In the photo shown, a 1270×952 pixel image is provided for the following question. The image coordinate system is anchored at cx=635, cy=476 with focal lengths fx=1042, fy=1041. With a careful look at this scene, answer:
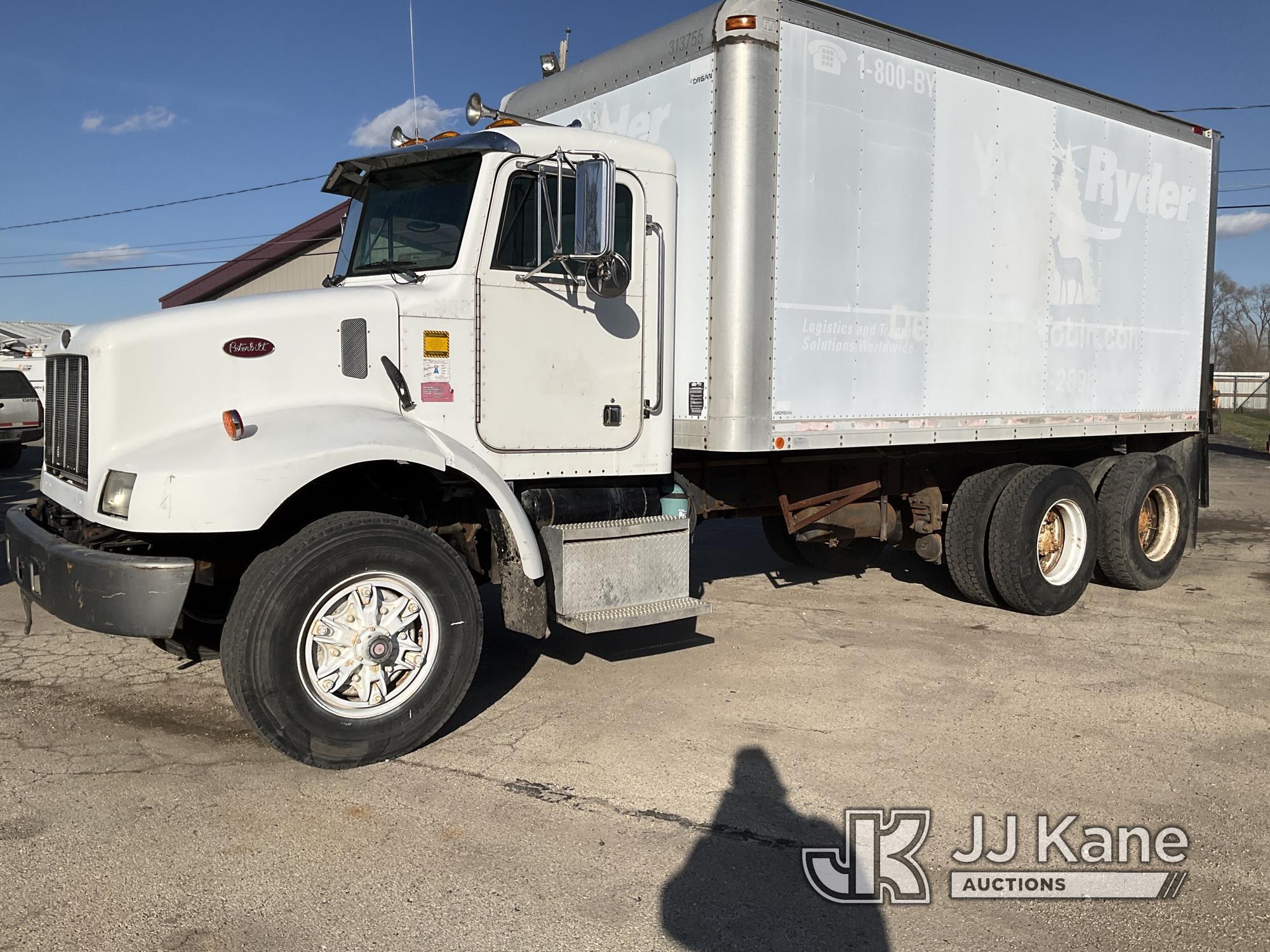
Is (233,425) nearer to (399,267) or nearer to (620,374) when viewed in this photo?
(399,267)

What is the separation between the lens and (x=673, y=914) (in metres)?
3.38

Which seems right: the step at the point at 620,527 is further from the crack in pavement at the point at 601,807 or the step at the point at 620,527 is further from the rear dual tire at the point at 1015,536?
the rear dual tire at the point at 1015,536

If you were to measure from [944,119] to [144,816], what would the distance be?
19.1ft

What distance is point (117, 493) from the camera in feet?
14.0

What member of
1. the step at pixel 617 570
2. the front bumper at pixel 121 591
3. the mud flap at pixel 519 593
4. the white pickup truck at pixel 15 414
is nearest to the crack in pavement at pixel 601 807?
the mud flap at pixel 519 593

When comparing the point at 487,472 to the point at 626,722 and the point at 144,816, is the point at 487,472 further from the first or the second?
the point at 144,816

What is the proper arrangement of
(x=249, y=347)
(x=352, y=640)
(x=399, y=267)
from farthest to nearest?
1. (x=399, y=267)
2. (x=249, y=347)
3. (x=352, y=640)

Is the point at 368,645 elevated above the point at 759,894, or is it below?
above

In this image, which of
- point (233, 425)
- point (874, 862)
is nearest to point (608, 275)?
point (233, 425)

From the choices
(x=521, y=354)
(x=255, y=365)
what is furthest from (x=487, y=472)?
(x=255, y=365)

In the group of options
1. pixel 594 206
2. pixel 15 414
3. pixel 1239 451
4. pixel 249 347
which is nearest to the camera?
pixel 249 347

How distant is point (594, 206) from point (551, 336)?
786 millimetres

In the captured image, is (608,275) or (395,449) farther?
(608,275)

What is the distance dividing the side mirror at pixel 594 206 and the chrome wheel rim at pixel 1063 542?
470 cm
